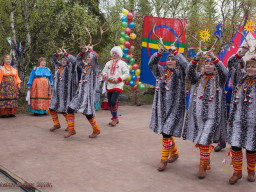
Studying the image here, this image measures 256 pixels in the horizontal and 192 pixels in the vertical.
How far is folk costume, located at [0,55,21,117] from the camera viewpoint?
7855 millimetres

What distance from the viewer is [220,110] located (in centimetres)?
369

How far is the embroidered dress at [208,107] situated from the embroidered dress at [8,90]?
19.1 feet

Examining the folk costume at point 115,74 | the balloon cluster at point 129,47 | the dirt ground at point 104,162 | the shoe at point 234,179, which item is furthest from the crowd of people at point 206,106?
the balloon cluster at point 129,47

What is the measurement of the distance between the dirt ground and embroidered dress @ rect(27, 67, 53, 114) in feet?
5.39

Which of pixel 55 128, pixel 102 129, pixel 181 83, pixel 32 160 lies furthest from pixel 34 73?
pixel 181 83

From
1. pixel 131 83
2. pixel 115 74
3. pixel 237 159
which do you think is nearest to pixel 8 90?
pixel 115 74

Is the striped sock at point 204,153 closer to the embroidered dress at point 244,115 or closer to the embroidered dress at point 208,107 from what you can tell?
the embroidered dress at point 208,107

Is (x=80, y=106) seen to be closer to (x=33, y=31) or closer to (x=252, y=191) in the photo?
(x=252, y=191)

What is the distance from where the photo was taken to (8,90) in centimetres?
795

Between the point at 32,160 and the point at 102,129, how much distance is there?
2.47m

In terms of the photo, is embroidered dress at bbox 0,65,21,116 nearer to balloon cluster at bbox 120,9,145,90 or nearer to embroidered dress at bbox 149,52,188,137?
balloon cluster at bbox 120,9,145,90

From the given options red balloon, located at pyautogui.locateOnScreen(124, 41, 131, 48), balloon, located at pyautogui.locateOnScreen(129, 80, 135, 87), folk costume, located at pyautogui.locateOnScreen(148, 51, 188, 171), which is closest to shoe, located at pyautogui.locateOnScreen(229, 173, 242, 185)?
folk costume, located at pyautogui.locateOnScreen(148, 51, 188, 171)

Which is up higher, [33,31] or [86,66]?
[33,31]

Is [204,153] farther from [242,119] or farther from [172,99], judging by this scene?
[172,99]
